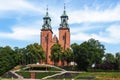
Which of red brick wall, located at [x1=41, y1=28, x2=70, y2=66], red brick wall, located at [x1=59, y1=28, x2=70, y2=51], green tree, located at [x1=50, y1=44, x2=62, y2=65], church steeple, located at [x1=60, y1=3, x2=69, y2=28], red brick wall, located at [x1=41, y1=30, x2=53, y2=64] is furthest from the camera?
church steeple, located at [x1=60, y1=3, x2=69, y2=28]

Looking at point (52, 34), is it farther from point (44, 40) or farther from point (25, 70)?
point (25, 70)

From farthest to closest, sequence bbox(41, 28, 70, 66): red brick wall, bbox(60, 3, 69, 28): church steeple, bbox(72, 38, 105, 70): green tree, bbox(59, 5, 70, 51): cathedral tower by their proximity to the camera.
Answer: bbox(60, 3, 69, 28): church steeple
bbox(59, 5, 70, 51): cathedral tower
bbox(41, 28, 70, 66): red brick wall
bbox(72, 38, 105, 70): green tree

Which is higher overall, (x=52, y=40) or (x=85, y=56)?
(x=52, y=40)

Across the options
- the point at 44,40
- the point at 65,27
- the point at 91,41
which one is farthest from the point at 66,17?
the point at 91,41

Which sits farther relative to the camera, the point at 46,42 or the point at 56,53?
the point at 46,42

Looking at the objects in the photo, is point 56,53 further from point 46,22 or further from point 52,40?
point 46,22

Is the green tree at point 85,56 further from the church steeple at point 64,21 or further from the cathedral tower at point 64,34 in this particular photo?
the church steeple at point 64,21

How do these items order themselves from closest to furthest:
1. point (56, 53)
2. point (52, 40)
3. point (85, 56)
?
point (85, 56) → point (56, 53) → point (52, 40)

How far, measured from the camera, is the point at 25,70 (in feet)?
276

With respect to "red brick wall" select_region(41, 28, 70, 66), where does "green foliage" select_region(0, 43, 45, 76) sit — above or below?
below

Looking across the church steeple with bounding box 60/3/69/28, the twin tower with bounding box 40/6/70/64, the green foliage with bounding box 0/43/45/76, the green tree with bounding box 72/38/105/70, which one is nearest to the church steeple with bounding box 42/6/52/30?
the twin tower with bounding box 40/6/70/64

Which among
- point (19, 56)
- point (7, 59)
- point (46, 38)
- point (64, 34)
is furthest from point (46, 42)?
Answer: point (7, 59)

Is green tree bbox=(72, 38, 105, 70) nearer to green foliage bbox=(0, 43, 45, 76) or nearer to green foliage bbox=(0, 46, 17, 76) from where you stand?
green foliage bbox=(0, 43, 45, 76)

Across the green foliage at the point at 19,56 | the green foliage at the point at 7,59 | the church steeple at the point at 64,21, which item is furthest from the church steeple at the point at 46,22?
the green foliage at the point at 7,59
